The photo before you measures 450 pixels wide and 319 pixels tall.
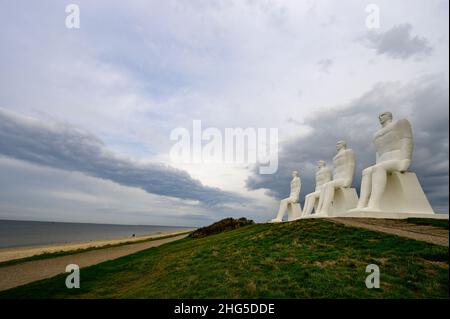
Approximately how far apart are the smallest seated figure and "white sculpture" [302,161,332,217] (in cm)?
253

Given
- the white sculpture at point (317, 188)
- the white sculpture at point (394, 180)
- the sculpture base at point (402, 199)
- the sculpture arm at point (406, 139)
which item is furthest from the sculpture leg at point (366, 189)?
the white sculpture at point (317, 188)

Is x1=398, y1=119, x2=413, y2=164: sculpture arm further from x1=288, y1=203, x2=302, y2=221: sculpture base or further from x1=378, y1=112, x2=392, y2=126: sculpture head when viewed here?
x1=288, y1=203, x2=302, y2=221: sculpture base

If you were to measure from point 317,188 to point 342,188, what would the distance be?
11.4 ft

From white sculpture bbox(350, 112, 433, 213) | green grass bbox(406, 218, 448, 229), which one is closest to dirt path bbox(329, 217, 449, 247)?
green grass bbox(406, 218, 448, 229)

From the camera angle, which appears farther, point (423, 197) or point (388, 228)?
point (423, 197)

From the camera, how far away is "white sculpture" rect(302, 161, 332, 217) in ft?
63.8

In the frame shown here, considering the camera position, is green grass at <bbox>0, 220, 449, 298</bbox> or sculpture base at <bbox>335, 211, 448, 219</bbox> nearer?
green grass at <bbox>0, 220, 449, 298</bbox>

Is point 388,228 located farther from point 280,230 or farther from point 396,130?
point 396,130

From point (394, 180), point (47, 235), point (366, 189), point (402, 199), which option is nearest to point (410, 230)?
point (402, 199)

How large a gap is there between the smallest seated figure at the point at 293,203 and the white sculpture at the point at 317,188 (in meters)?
2.53

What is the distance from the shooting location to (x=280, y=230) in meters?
12.4
